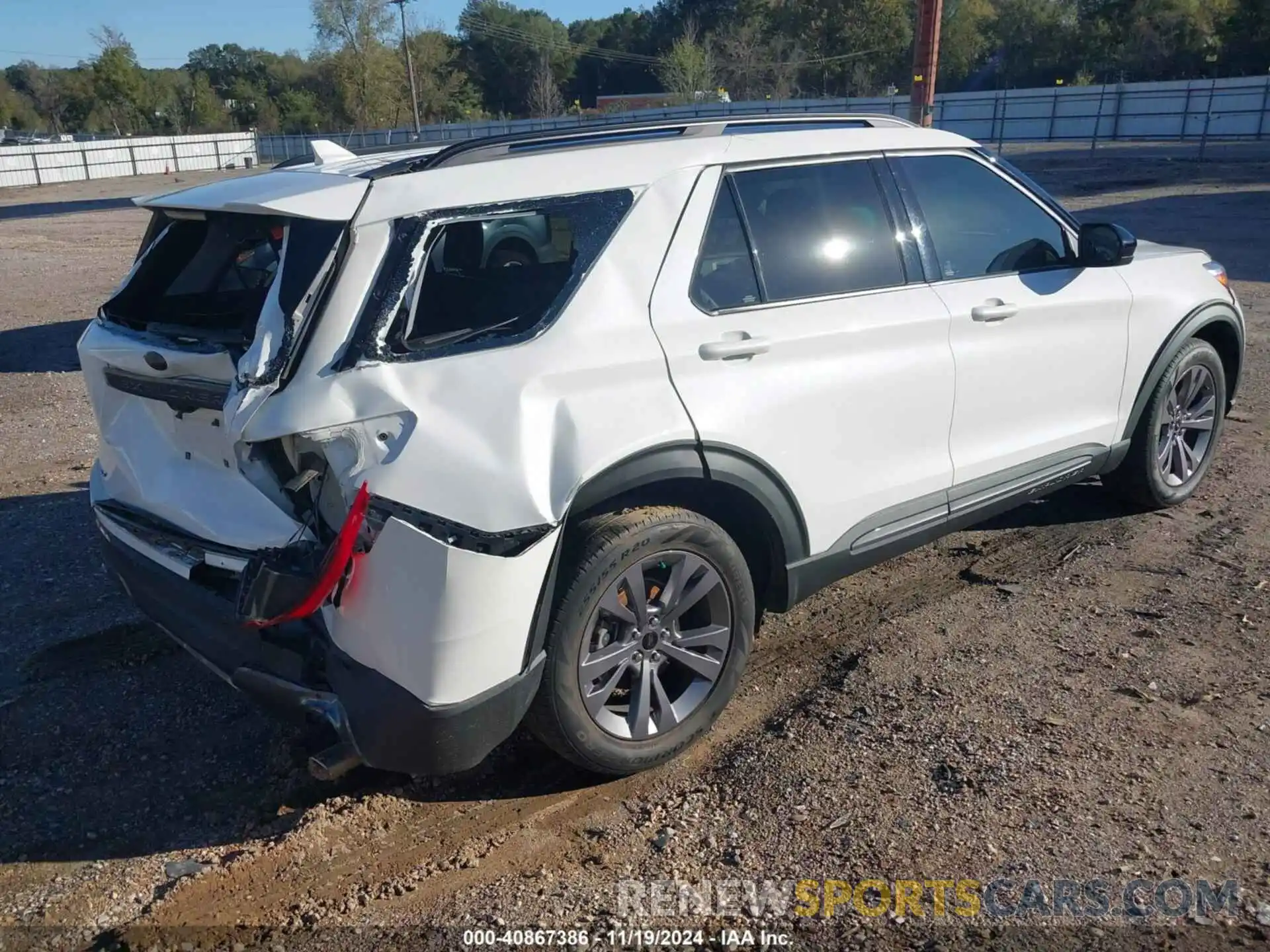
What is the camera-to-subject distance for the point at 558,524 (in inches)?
111

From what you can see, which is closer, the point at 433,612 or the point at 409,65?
the point at 433,612

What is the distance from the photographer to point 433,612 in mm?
2662

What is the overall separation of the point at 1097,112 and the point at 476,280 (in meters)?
44.7

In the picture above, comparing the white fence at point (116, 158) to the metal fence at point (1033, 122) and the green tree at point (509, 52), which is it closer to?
the metal fence at point (1033, 122)

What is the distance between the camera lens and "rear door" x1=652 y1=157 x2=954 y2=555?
10.7 feet

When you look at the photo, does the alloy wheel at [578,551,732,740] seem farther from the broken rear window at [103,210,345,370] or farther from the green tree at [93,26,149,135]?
the green tree at [93,26,149,135]

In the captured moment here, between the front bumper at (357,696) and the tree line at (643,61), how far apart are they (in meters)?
59.1

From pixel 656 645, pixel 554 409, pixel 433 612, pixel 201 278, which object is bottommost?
→ pixel 656 645

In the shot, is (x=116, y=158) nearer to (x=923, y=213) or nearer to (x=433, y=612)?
(x=923, y=213)

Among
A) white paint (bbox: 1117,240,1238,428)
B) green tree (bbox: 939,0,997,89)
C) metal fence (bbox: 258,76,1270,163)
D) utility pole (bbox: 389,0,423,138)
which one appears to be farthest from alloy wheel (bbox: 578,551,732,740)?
green tree (bbox: 939,0,997,89)

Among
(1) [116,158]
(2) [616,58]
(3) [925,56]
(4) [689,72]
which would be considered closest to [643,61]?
(2) [616,58]

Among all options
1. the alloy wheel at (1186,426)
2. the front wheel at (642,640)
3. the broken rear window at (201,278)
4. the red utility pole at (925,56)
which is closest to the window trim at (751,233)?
the front wheel at (642,640)

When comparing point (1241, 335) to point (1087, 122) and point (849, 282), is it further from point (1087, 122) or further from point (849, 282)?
point (1087, 122)

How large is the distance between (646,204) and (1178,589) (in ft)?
9.58
